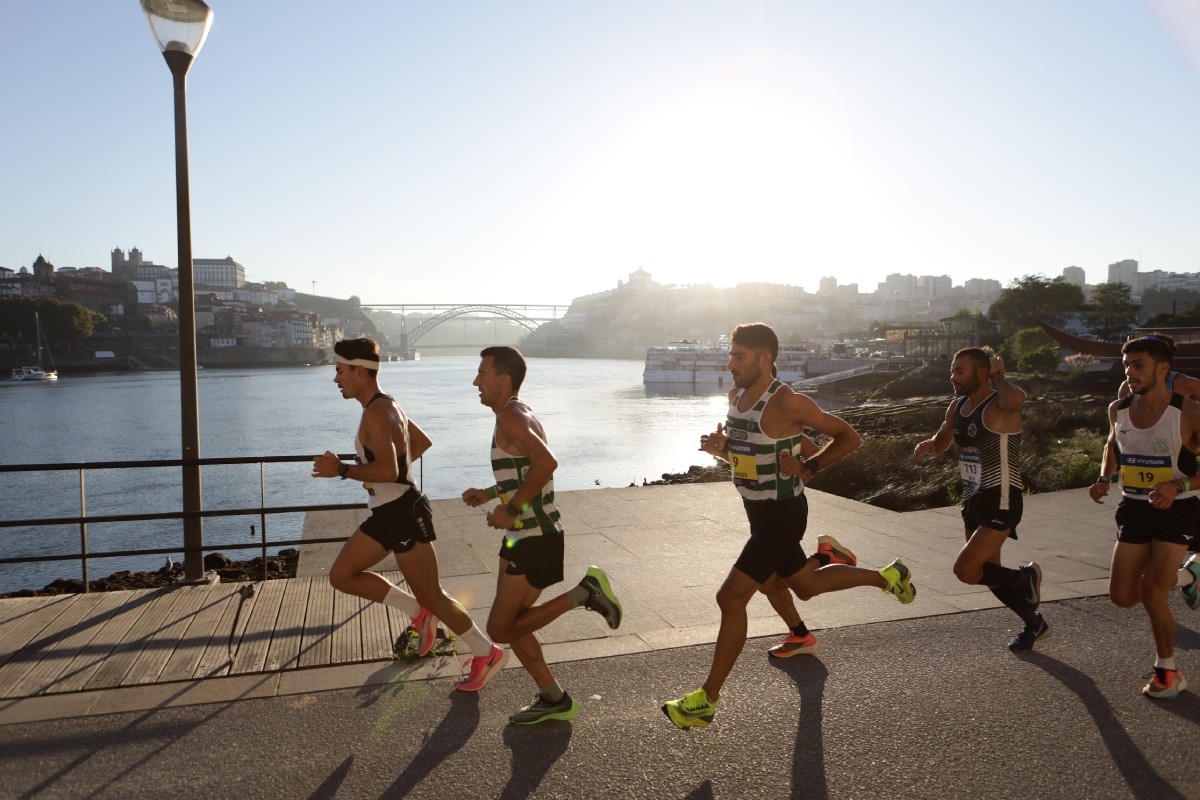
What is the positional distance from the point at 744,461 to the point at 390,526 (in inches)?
75.2

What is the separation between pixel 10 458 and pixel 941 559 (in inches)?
1841

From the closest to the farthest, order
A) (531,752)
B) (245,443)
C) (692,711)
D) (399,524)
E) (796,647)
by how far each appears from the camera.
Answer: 1. (531,752)
2. (692,711)
3. (399,524)
4. (796,647)
5. (245,443)

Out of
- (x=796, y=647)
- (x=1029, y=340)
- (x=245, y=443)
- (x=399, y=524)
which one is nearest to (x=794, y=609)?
(x=796, y=647)

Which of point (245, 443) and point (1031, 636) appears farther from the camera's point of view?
point (245, 443)

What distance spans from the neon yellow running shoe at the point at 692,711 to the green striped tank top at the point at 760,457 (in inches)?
40.5

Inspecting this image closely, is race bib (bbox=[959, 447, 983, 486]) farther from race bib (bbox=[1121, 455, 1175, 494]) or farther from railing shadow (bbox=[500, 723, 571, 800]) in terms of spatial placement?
railing shadow (bbox=[500, 723, 571, 800])

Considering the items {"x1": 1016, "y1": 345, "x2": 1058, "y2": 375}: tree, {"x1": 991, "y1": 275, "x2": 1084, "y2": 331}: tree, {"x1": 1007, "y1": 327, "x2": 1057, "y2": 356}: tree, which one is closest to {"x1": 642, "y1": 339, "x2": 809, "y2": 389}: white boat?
{"x1": 1007, "y1": 327, "x2": 1057, "y2": 356}: tree

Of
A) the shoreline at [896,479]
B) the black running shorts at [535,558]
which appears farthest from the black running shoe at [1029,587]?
the shoreline at [896,479]

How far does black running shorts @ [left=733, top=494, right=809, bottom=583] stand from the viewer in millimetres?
4305

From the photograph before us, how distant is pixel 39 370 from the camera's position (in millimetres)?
104000

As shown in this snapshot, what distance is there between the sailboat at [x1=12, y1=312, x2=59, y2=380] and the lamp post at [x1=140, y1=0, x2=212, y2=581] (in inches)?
4444

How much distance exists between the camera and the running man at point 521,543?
418cm

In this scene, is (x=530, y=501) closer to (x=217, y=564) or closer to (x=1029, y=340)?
(x=217, y=564)

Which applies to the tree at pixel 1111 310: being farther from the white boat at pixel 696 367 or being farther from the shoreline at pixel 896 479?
the shoreline at pixel 896 479
